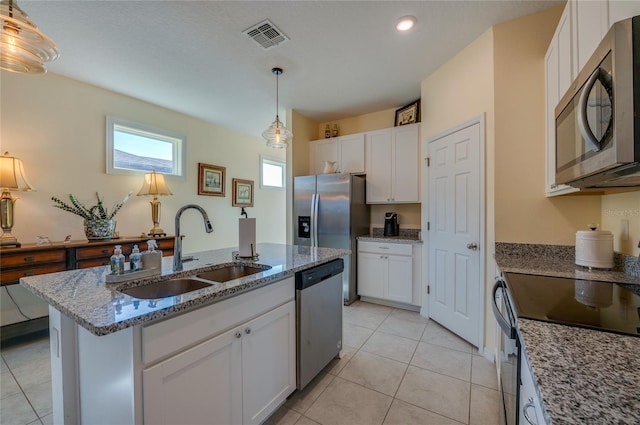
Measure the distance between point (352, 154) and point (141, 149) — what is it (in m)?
2.93

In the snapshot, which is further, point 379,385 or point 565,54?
point 379,385

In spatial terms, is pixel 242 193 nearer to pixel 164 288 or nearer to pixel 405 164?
pixel 405 164

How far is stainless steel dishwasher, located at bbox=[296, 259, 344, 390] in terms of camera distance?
172 centimetres

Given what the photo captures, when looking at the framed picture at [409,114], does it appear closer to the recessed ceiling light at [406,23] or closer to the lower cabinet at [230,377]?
the recessed ceiling light at [406,23]

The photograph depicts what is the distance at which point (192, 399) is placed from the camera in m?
1.09

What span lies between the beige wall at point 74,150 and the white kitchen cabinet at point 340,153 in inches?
71.7

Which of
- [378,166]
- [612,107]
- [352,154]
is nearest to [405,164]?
[378,166]

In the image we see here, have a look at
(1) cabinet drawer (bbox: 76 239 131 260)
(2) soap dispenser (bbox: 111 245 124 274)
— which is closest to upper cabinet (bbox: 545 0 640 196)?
(2) soap dispenser (bbox: 111 245 124 274)

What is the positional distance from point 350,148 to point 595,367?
3485 mm

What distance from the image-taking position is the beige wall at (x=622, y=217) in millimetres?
1429

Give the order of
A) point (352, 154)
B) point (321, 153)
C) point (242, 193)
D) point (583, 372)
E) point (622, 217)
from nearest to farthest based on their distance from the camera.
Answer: point (583, 372)
point (622, 217)
point (352, 154)
point (321, 153)
point (242, 193)

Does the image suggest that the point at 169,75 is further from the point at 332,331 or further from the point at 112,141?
the point at 332,331

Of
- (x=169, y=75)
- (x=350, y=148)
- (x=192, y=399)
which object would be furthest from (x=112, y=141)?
(x=192, y=399)

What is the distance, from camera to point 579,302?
1050mm
